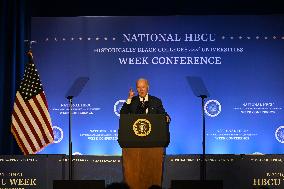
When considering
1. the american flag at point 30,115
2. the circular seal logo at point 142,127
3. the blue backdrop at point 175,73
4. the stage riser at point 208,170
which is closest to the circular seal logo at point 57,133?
the blue backdrop at point 175,73

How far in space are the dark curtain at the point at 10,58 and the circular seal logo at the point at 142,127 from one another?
3272 mm

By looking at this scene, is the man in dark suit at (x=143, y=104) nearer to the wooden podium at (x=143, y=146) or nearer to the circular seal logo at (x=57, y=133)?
the wooden podium at (x=143, y=146)

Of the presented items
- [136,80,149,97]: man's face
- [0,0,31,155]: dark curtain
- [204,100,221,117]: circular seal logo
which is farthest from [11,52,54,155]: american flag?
[204,100,221,117]: circular seal logo

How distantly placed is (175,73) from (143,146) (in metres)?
2.88

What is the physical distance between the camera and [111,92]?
28.9 feet

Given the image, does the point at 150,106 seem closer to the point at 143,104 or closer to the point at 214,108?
the point at 143,104

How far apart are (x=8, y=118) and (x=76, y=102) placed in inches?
41.3

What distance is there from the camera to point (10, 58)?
883 cm

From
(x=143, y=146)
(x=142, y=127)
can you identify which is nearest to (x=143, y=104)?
(x=142, y=127)

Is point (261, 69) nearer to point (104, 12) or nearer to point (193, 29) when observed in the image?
point (193, 29)

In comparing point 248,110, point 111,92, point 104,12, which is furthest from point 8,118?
point 248,110

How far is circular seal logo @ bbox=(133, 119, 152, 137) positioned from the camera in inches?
239

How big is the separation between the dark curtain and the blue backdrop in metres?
0.25

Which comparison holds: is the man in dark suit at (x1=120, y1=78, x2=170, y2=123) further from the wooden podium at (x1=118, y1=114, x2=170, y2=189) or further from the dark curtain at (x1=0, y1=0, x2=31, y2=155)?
the dark curtain at (x1=0, y1=0, x2=31, y2=155)
